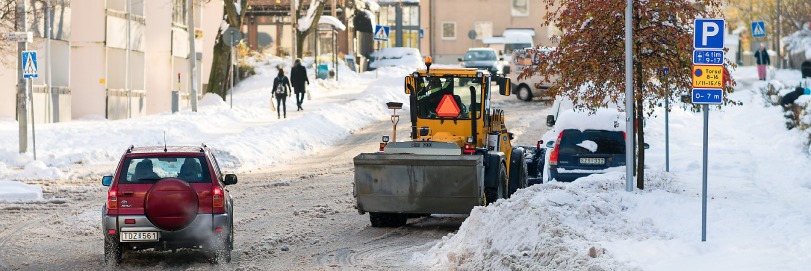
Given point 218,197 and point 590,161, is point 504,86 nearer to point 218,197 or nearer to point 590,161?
point 590,161

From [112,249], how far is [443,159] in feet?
16.2

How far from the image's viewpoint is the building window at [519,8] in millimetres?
97125

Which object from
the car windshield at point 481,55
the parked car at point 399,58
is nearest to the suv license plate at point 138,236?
the car windshield at point 481,55

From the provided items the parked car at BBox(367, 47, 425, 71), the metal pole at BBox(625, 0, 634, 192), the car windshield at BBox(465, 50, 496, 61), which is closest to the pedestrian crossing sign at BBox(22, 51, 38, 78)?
the metal pole at BBox(625, 0, 634, 192)

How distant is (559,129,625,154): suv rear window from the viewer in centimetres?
2291

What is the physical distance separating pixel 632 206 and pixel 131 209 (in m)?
5.99

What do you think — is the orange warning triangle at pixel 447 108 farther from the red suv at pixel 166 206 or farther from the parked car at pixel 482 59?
the parked car at pixel 482 59

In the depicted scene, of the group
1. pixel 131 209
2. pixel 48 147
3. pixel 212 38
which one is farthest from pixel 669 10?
pixel 212 38

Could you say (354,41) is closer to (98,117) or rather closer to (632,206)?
(98,117)

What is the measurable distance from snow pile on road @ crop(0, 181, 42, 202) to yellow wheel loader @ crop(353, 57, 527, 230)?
6278mm

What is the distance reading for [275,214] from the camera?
1948cm

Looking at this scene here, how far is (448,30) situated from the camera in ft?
323

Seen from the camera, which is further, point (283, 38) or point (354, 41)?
point (354, 41)

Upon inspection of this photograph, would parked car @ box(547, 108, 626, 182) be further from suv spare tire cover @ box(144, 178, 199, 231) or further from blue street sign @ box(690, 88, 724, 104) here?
suv spare tire cover @ box(144, 178, 199, 231)
